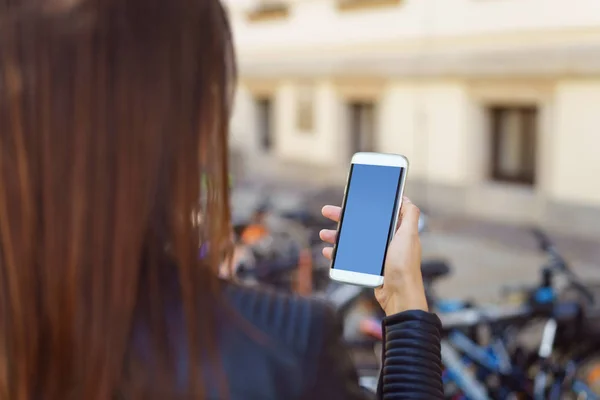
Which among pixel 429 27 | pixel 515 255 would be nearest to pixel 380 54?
pixel 429 27

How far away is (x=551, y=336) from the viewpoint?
310 centimetres

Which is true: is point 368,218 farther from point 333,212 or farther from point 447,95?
point 447,95

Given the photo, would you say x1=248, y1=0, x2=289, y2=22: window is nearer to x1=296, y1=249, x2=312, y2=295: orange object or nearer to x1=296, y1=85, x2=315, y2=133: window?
x1=296, y1=85, x2=315, y2=133: window

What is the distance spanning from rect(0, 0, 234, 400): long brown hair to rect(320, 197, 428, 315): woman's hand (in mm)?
366

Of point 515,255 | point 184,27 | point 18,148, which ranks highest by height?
point 184,27

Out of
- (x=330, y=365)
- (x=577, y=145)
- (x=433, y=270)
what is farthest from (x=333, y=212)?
(x=577, y=145)

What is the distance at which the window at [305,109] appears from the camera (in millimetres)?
9266

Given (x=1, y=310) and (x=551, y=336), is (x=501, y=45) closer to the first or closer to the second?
(x=551, y=336)

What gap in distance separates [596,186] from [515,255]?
2.43ft

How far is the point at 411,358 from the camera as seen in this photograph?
46.7 inches

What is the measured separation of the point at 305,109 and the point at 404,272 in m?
8.14

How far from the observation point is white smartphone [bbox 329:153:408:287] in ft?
4.49

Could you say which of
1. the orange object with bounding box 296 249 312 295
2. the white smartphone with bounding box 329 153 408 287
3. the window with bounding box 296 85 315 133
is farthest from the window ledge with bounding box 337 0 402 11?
the white smartphone with bounding box 329 153 408 287

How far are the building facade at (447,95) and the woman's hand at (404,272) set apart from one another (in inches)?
176
